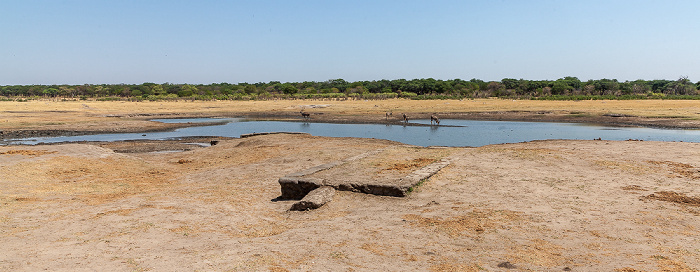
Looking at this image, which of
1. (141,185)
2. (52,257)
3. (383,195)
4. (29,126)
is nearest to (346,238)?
(383,195)

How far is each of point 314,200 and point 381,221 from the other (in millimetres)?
1715

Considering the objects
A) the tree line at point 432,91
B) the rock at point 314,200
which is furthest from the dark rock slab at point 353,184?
the tree line at point 432,91

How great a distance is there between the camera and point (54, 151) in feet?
55.4

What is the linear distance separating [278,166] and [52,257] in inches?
330

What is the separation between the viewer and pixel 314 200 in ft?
29.6

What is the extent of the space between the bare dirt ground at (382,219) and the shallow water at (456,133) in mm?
14499

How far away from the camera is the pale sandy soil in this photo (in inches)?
233

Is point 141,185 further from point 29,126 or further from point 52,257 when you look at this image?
point 29,126

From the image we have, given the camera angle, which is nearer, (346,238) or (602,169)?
(346,238)

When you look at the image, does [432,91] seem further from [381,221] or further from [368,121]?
[381,221]

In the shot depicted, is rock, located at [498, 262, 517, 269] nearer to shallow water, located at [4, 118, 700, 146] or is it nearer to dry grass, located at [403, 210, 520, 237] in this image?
dry grass, located at [403, 210, 520, 237]

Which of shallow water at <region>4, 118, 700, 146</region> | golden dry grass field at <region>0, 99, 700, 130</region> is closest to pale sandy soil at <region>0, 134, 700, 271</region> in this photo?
shallow water at <region>4, 118, 700, 146</region>

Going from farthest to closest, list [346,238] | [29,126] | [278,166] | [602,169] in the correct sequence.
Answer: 1. [29,126]
2. [278,166]
3. [602,169]
4. [346,238]

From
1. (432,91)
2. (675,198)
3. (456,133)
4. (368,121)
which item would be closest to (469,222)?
(675,198)
